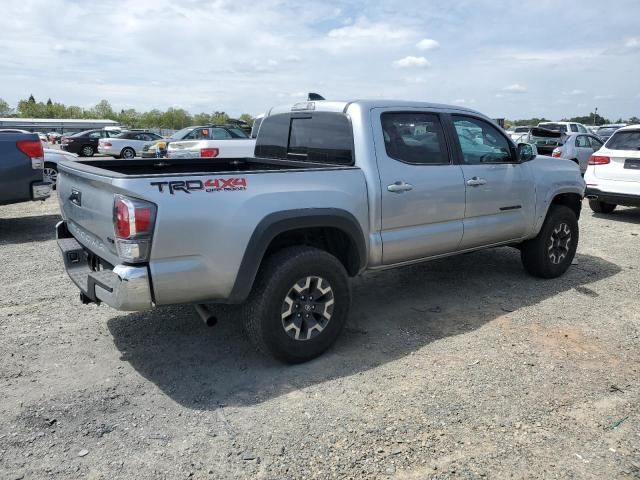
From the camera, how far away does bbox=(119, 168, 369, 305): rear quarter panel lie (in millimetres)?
3139

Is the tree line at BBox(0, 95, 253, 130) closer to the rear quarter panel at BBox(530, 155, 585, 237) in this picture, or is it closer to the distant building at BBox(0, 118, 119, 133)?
the distant building at BBox(0, 118, 119, 133)

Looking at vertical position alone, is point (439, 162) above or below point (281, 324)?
above

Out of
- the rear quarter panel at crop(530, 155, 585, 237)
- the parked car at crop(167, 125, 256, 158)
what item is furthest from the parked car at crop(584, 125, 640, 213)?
the parked car at crop(167, 125, 256, 158)

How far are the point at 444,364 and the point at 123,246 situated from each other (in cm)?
239

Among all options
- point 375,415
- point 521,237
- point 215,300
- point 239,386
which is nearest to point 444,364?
point 375,415

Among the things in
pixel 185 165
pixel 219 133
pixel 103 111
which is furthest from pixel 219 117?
pixel 185 165

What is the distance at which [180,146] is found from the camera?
13.8 m

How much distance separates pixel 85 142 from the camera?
94.6ft

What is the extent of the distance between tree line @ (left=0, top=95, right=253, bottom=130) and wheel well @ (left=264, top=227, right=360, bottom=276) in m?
82.6

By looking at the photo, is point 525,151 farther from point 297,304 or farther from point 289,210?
point 297,304

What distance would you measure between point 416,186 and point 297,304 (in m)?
1.47

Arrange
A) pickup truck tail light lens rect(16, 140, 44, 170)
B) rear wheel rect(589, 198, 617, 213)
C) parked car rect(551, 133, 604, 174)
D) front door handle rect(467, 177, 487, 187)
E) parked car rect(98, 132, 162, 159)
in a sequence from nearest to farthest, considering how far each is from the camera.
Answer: front door handle rect(467, 177, 487, 187)
pickup truck tail light lens rect(16, 140, 44, 170)
rear wheel rect(589, 198, 617, 213)
parked car rect(551, 133, 604, 174)
parked car rect(98, 132, 162, 159)

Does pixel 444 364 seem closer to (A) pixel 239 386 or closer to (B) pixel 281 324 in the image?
(B) pixel 281 324

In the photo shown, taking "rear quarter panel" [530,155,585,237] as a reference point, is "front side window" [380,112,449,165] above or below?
above
